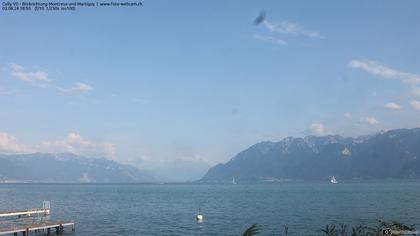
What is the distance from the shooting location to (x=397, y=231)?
21047 millimetres

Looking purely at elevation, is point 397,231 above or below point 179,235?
above

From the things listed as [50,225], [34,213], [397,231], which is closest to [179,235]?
[50,225]

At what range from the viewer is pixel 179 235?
6688cm

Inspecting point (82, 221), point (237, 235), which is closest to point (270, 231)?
point (237, 235)

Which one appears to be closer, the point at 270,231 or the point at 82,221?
the point at 270,231

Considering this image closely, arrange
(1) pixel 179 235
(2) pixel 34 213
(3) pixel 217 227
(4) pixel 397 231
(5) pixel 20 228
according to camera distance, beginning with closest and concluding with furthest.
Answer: (4) pixel 397 231, (5) pixel 20 228, (1) pixel 179 235, (3) pixel 217 227, (2) pixel 34 213

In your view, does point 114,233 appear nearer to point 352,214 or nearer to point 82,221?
point 82,221

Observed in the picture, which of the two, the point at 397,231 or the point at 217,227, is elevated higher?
the point at 397,231

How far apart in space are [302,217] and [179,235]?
31.0 metres

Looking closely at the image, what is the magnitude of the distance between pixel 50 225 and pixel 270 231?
3267cm

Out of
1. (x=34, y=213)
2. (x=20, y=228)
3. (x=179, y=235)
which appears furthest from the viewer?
(x=34, y=213)

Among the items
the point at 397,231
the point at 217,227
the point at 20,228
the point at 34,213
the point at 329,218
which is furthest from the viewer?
the point at 34,213

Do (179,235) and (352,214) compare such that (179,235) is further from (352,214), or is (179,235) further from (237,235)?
(352,214)

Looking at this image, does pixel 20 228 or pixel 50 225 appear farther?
pixel 50 225
